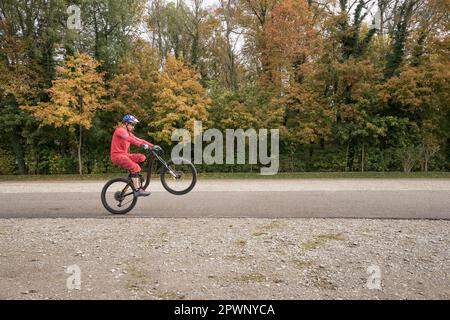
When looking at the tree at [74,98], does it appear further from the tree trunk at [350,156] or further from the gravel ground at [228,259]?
the tree trunk at [350,156]

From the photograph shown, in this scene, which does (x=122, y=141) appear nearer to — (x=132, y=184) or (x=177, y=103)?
(x=132, y=184)

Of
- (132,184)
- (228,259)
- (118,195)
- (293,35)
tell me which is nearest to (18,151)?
(118,195)

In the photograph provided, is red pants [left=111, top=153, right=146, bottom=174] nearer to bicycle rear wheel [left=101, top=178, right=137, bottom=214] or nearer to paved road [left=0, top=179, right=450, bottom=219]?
bicycle rear wheel [left=101, top=178, right=137, bottom=214]

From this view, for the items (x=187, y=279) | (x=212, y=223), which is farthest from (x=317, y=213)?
(x=187, y=279)

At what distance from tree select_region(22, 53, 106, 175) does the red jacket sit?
13.4 metres

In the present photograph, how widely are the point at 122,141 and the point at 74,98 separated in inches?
555

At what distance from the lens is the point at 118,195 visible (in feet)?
26.5

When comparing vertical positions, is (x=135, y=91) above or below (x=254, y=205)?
above

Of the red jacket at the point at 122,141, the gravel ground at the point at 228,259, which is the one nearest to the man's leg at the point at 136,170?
the red jacket at the point at 122,141

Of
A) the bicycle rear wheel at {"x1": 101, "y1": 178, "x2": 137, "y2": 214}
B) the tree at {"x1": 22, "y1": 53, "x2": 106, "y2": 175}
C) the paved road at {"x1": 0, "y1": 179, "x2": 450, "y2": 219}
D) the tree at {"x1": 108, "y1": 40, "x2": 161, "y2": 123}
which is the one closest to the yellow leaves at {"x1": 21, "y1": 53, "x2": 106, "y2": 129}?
the tree at {"x1": 22, "y1": 53, "x2": 106, "y2": 175}

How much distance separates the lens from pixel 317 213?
8.20m

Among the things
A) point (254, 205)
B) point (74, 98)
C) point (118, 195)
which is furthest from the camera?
point (74, 98)

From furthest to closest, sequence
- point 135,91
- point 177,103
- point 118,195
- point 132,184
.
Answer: point 135,91, point 177,103, point 118,195, point 132,184

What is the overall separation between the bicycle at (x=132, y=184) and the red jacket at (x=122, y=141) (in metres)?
0.53
